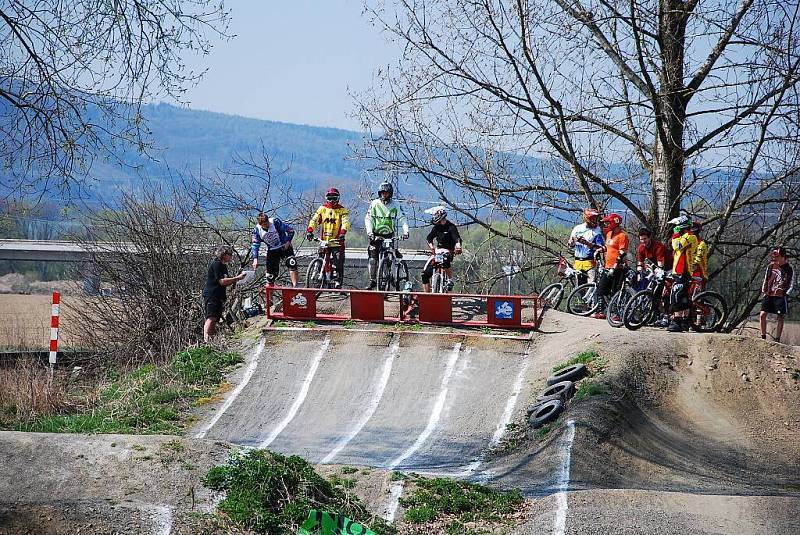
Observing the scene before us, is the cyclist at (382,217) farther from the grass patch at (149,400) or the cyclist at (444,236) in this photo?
the grass patch at (149,400)

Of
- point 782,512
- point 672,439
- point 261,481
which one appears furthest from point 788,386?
point 261,481

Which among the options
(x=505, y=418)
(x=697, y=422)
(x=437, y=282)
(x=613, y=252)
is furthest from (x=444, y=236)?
(x=697, y=422)

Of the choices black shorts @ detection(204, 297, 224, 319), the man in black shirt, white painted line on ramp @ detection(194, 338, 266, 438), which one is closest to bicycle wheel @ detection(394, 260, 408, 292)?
white painted line on ramp @ detection(194, 338, 266, 438)

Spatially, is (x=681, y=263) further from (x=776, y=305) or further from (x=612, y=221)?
(x=776, y=305)

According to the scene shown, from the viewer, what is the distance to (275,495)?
337 inches

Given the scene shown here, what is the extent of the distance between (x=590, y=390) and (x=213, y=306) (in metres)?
7.73

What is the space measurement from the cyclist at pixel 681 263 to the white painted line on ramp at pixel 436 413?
389 centimetres

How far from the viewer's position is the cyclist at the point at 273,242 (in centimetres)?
1870

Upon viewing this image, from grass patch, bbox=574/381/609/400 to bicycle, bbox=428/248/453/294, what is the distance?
4.66 metres

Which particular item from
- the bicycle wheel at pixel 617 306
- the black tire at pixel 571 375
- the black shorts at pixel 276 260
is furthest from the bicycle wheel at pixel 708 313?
the black shorts at pixel 276 260

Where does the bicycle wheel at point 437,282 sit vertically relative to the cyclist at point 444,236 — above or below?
below

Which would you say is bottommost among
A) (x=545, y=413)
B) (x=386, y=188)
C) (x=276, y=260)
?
(x=545, y=413)

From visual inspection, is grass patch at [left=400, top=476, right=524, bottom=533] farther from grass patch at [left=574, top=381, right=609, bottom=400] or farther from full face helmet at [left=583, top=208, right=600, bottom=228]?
full face helmet at [left=583, top=208, right=600, bottom=228]

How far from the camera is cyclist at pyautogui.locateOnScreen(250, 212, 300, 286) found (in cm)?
1870
